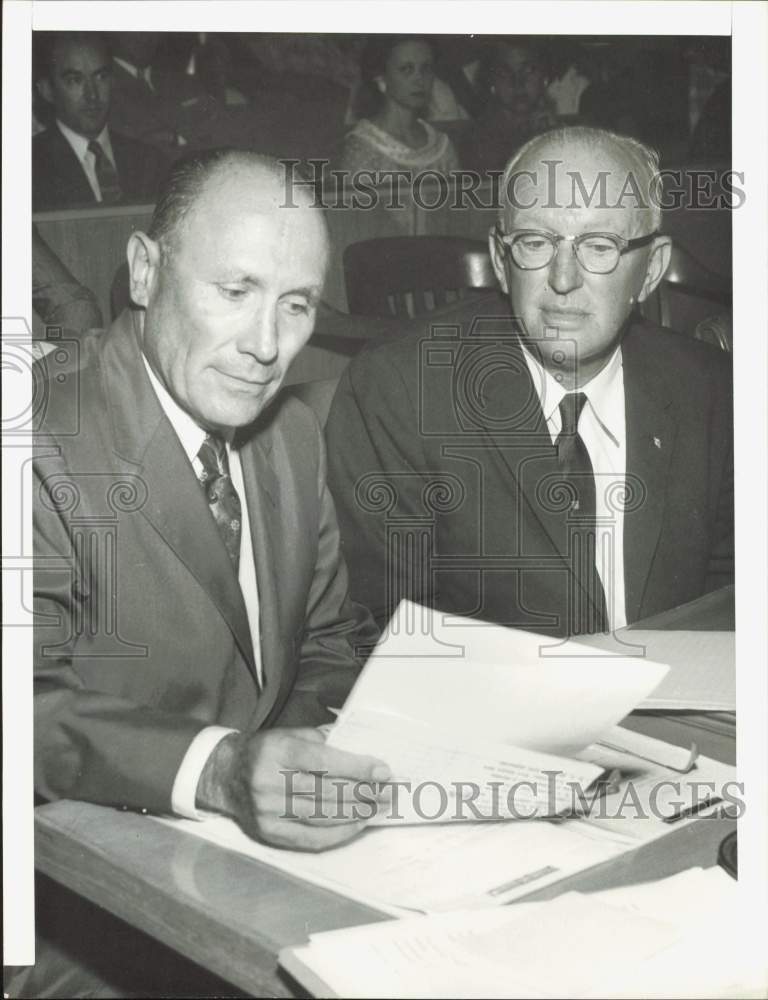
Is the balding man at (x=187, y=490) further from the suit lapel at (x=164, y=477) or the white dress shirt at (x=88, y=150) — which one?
the white dress shirt at (x=88, y=150)

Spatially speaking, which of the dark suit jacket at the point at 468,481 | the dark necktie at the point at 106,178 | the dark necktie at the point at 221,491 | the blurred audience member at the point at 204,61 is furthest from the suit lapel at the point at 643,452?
the dark necktie at the point at 106,178

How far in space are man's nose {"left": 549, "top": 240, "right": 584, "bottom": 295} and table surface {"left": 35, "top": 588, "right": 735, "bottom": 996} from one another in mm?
903

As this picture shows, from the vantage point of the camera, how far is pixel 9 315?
1.85 metres

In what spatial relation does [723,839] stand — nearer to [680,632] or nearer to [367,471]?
[680,632]

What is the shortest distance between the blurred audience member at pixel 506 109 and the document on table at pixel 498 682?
78 centimetres

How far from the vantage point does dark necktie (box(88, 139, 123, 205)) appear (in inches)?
71.8

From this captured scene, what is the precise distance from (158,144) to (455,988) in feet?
4.55

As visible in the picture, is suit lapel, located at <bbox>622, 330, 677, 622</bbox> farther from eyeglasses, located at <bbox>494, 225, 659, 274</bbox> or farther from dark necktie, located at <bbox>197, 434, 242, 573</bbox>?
dark necktie, located at <bbox>197, 434, 242, 573</bbox>

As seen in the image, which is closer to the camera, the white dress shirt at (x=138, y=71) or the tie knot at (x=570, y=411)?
the white dress shirt at (x=138, y=71)

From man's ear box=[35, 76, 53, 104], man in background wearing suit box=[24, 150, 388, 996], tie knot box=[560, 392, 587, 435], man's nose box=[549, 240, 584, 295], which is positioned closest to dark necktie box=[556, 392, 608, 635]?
tie knot box=[560, 392, 587, 435]

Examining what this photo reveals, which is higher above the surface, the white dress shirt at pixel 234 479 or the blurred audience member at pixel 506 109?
the blurred audience member at pixel 506 109

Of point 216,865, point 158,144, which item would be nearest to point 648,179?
point 158,144

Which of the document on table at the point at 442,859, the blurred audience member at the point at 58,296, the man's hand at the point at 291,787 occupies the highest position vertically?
the blurred audience member at the point at 58,296

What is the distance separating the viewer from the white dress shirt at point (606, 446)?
6.40 feet
